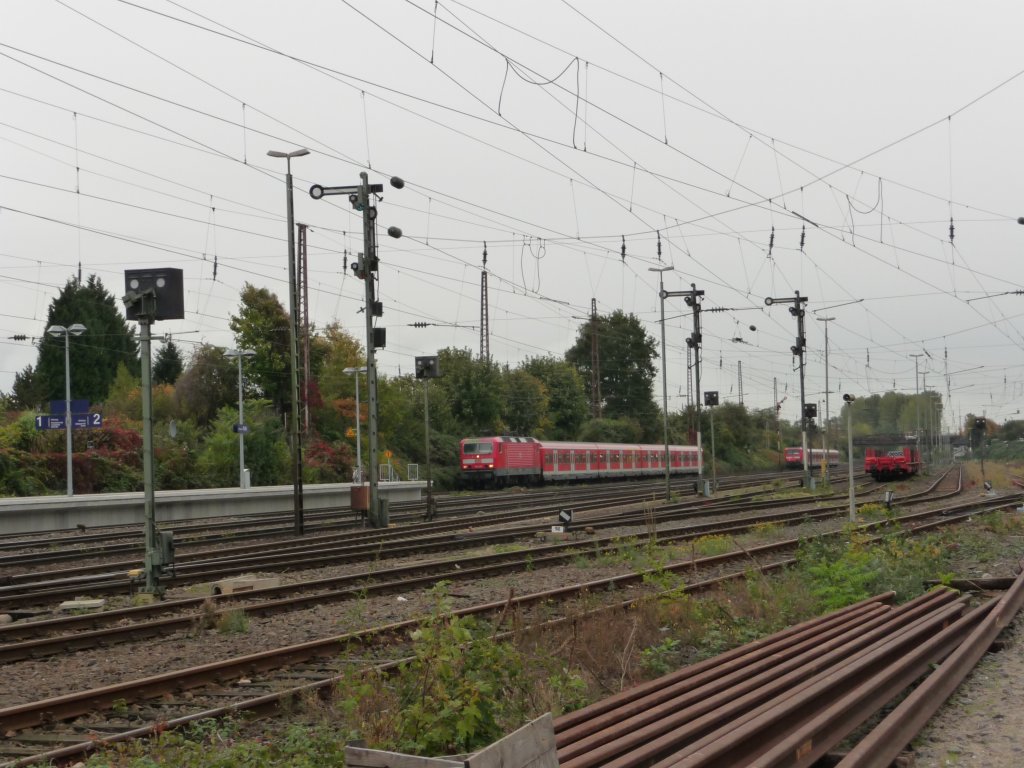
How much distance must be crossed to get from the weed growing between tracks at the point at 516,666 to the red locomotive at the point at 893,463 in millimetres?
48237

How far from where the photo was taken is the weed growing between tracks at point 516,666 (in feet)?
20.8

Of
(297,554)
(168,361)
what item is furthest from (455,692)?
(168,361)

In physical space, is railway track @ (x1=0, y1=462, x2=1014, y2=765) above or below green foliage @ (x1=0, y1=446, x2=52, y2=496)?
below

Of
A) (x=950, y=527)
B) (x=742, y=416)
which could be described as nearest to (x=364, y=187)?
(x=950, y=527)

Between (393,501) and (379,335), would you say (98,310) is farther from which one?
(379,335)

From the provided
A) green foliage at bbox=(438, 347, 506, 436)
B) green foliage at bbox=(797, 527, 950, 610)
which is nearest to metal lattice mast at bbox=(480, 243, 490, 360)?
green foliage at bbox=(438, 347, 506, 436)

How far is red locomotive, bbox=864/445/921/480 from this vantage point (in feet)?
207

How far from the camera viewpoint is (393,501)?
1736 inches

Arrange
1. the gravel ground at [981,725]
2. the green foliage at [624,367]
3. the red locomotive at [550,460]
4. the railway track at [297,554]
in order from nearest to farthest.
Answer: the gravel ground at [981,725] → the railway track at [297,554] → the red locomotive at [550,460] → the green foliage at [624,367]

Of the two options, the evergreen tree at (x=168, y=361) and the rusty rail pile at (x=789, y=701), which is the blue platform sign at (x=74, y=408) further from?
the evergreen tree at (x=168, y=361)

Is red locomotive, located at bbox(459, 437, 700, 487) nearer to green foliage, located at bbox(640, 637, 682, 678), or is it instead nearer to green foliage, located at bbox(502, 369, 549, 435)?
green foliage, located at bbox(502, 369, 549, 435)

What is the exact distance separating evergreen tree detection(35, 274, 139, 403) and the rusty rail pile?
60.6 m

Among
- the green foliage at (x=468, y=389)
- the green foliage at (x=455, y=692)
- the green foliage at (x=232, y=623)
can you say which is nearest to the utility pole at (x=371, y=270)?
the green foliage at (x=232, y=623)

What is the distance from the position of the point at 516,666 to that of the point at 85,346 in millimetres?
64212
